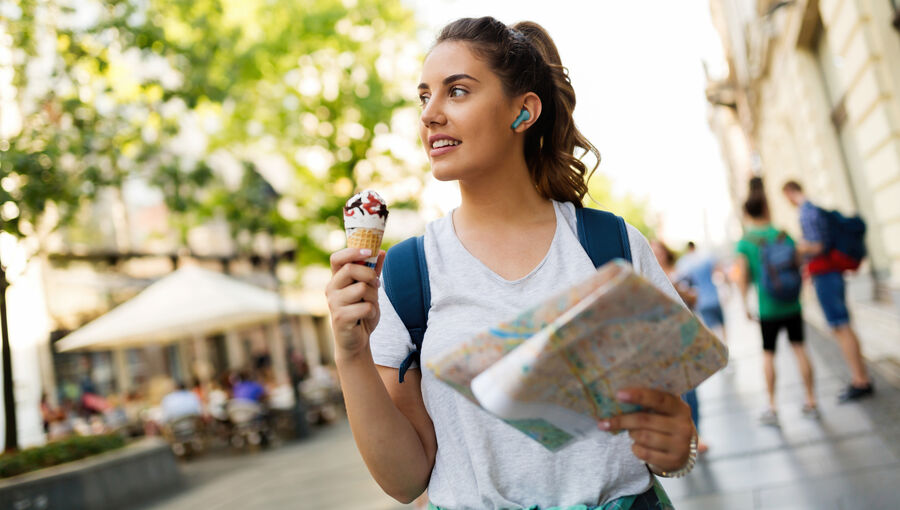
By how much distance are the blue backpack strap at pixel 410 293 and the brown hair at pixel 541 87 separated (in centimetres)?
42

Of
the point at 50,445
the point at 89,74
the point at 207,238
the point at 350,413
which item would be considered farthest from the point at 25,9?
the point at 207,238

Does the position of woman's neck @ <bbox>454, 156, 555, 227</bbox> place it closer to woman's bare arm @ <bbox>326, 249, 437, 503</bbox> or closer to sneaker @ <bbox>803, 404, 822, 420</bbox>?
woman's bare arm @ <bbox>326, 249, 437, 503</bbox>

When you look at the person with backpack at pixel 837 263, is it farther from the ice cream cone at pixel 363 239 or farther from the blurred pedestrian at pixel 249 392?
the blurred pedestrian at pixel 249 392

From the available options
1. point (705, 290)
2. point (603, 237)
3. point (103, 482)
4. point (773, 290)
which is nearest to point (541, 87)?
point (603, 237)

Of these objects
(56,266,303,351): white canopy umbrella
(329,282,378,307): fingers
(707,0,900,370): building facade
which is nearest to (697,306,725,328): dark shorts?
(707,0,900,370): building facade

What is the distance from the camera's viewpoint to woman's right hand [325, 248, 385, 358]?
5.10 feet

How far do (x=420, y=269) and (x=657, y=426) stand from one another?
25.7 inches

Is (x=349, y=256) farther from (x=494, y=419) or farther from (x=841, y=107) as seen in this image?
(x=841, y=107)

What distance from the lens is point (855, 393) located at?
6.81m

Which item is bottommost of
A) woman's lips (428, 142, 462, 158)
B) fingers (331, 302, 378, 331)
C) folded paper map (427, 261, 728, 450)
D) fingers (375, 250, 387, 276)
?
folded paper map (427, 261, 728, 450)

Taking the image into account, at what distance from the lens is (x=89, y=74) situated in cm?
1088

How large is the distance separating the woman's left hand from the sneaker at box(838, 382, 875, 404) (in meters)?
6.13

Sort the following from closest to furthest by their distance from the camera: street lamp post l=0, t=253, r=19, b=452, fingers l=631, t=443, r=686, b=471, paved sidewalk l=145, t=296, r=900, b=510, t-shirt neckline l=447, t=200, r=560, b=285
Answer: fingers l=631, t=443, r=686, b=471
t-shirt neckline l=447, t=200, r=560, b=285
paved sidewalk l=145, t=296, r=900, b=510
street lamp post l=0, t=253, r=19, b=452

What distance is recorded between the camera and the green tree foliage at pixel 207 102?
9945 millimetres
